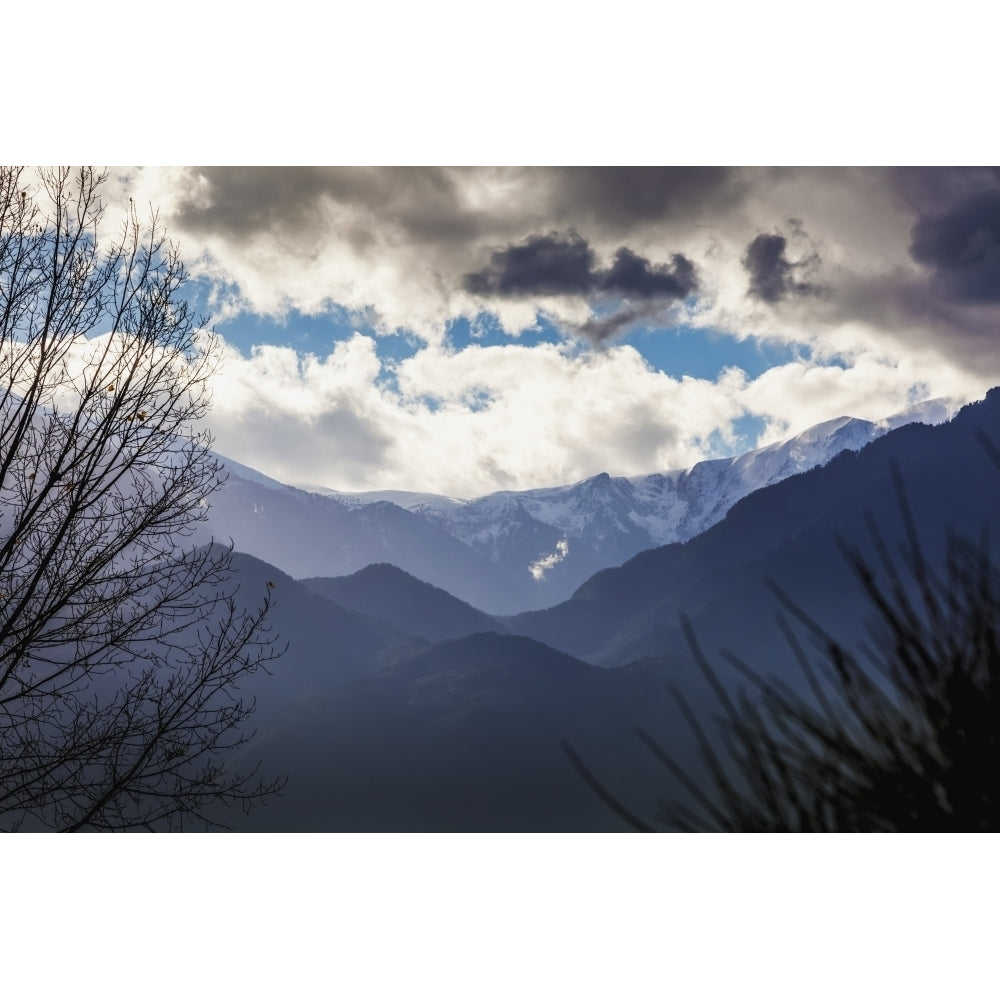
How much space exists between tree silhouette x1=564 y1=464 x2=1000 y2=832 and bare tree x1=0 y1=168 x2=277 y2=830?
343 centimetres

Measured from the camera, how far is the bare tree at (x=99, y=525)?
4.19 meters

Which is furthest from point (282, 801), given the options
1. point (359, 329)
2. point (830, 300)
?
point (830, 300)

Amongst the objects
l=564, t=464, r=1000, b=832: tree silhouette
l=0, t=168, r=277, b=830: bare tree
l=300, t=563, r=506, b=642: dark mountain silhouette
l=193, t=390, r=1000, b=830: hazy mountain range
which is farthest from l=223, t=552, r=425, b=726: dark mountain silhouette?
l=564, t=464, r=1000, b=832: tree silhouette

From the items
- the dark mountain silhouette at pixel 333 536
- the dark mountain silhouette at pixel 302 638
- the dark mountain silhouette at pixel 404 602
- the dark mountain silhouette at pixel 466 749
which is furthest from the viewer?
the dark mountain silhouette at pixel 404 602

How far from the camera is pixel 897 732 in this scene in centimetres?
187

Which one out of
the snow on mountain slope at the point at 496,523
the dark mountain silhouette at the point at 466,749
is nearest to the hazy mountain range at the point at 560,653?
the dark mountain silhouette at the point at 466,749

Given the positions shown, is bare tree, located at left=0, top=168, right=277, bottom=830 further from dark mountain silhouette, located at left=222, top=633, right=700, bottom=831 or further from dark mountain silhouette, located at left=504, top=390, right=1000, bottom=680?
dark mountain silhouette, located at left=504, top=390, right=1000, bottom=680

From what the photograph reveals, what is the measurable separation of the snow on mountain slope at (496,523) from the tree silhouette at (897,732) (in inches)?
188

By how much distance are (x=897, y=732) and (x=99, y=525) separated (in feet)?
13.3

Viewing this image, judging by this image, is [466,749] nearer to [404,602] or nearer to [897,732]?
[404,602]

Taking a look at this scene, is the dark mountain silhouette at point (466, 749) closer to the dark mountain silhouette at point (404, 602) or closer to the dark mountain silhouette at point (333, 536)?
the dark mountain silhouette at point (404, 602)

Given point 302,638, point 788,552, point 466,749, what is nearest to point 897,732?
point 788,552

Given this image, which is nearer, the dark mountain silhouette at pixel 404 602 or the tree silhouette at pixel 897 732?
the tree silhouette at pixel 897 732
